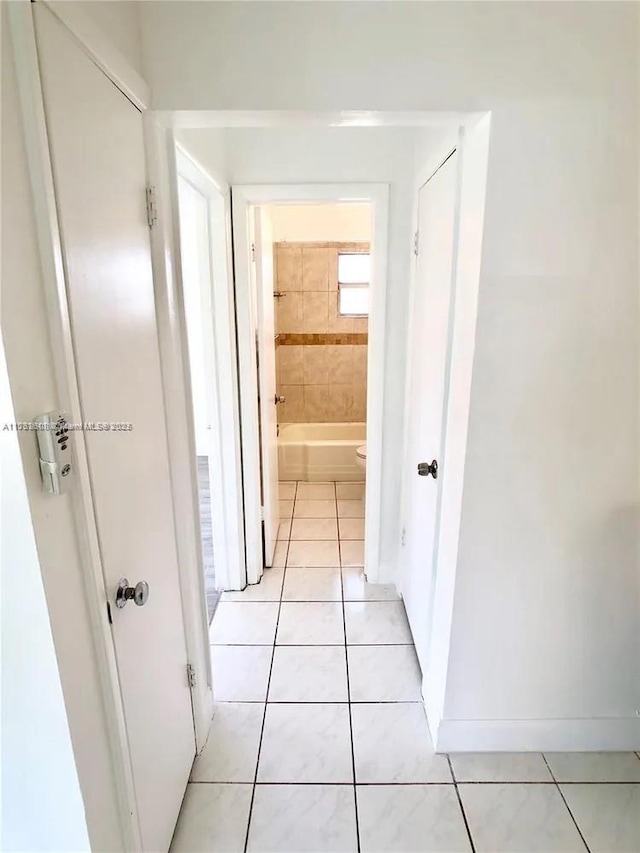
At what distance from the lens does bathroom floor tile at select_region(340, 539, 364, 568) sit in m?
2.77

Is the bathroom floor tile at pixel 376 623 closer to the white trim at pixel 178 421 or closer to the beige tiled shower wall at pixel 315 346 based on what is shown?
the white trim at pixel 178 421

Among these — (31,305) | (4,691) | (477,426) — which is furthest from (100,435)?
(477,426)

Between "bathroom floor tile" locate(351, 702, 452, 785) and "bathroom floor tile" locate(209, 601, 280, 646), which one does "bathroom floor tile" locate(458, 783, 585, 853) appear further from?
"bathroom floor tile" locate(209, 601, 280, 646)

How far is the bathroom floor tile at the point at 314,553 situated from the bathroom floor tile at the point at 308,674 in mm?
691

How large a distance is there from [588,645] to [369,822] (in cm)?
89

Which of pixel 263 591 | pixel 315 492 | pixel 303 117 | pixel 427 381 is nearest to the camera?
pixel 303 117

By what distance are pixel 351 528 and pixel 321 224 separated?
2.75 metres

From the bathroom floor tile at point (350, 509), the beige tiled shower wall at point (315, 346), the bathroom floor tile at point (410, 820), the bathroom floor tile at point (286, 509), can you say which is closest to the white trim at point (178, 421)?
the bathroom floor tile at point (410, 820)

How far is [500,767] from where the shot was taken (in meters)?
1.56

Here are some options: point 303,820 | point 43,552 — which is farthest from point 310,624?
point 43,552

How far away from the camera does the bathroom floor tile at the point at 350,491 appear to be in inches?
146

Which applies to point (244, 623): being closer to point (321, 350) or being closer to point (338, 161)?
point (338, 161)

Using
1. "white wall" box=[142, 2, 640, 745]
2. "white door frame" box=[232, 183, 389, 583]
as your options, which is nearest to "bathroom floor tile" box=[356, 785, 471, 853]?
"white wall" box=[142, 2, 640, 745]

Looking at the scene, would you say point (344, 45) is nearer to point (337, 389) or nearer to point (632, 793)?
point (632, 793)
